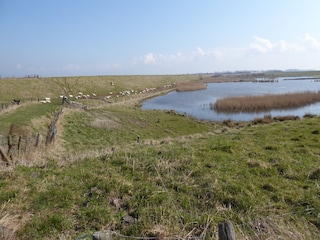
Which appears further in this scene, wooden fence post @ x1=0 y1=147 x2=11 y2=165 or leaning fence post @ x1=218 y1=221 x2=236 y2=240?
wooden fence post @ x1=0 y1=147 x2=11 y2=165

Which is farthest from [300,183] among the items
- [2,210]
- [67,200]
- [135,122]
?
[135,122]

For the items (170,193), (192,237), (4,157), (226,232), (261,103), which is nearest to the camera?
(226,232)

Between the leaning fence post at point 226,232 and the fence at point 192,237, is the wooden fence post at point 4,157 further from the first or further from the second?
the leaning fence post at point 226,232

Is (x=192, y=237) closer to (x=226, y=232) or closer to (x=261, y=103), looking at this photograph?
(x=226, y=232)

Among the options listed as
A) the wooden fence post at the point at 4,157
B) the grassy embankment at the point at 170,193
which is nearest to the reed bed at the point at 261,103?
the grassy embankment at the point at 170,193

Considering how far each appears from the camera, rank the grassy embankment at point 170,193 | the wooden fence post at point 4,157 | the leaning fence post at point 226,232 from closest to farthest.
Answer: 1. the leaning fence post at point 226,232
2. the grassy embankment at point 170,193
3. the wooden fence post at point 4,157

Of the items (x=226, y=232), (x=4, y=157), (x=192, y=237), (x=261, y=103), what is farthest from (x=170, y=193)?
(x=261, y=103)

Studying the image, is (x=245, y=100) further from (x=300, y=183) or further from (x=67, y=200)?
(x=67, y=200)

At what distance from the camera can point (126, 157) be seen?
7.40 metres

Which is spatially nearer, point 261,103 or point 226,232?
point 226,232

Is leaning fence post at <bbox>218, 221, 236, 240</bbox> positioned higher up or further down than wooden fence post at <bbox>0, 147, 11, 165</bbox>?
higher up

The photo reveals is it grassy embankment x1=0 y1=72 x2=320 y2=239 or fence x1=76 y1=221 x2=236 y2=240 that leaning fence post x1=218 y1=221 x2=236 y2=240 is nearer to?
fence x1=76 y1=221 x2=236 y2=240

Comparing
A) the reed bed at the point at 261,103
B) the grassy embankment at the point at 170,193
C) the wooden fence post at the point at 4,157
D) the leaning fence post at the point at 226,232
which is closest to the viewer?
the leaning fence post at the point at 226,232

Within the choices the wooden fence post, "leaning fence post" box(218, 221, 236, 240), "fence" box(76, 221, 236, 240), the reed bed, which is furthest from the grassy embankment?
the reed bed
